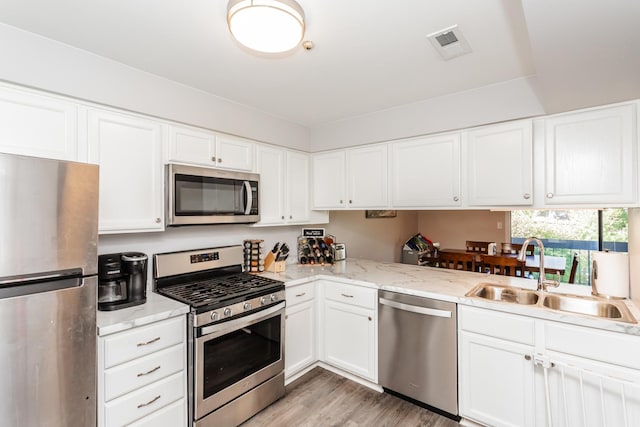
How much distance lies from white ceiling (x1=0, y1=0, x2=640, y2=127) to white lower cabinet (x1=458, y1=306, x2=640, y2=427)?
1.39 meters

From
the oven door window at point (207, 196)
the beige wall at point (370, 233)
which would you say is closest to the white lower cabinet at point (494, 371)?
the oven door window at point (207, 196)

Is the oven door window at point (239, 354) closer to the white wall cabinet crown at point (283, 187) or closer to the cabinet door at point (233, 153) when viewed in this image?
the white wall cabinet crown at point (283, 187)

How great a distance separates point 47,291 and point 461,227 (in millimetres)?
6296

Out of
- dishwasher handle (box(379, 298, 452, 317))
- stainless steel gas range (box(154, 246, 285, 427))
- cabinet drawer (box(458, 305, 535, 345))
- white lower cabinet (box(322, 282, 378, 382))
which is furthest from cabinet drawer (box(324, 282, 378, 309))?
cabinet drawer (box(458, 305, 535, 345))

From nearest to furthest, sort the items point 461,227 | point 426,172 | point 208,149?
point 208,149, point 426,172, point 461,227

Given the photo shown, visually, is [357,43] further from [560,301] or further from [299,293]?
[560,301]

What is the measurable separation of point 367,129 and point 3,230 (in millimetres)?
2597

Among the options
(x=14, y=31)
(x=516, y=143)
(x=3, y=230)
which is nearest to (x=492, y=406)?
(x=516, y=143)

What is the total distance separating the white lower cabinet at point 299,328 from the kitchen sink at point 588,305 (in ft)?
5.81

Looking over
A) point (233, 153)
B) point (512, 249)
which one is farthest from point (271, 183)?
point (512, 249)

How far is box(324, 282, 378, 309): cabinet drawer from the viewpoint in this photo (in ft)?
8.11

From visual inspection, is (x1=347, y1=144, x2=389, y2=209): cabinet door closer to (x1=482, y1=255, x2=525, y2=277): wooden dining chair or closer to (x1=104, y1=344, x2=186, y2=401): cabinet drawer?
(x1=482, y1=255, x2=525, y2=277): wooden dining chair

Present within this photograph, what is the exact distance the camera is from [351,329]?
8.53 ft

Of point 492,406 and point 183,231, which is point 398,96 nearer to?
point 183,231
